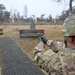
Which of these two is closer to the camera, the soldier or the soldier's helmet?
the soldier

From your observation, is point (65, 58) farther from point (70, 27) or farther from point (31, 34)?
point (31, 34)

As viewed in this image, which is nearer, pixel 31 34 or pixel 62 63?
pixel 62 63

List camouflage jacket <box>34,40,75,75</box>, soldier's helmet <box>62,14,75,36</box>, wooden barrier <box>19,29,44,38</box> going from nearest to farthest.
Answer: camouflage jacket <box>34,40,75,75</box> → soldier's helmet <box>62,14,75,36</box> → wooden barrier <box>19,29,44,38</box>

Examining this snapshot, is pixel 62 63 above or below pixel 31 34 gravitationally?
above

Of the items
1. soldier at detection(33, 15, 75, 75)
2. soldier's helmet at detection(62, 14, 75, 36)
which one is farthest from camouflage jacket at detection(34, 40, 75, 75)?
soldier's helmet at detection(62, 14, 75, 36)

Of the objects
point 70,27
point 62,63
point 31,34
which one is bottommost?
point 31,34

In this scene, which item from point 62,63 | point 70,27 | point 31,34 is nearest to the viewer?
point 62,63

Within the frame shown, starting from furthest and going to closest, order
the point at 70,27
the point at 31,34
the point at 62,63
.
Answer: the point at 31,34 → the point at 70,27 → the point at 62,63

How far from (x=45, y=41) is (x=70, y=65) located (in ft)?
3.44

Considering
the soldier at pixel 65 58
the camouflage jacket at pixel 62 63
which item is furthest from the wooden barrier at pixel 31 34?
the camouflage jacket at pixel 62 63

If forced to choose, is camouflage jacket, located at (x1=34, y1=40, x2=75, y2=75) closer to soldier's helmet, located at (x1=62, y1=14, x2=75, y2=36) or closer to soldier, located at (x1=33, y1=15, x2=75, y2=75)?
soldier, located at (x1=33, y1=15, x2=75, y2=75)

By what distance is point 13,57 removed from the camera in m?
12.2

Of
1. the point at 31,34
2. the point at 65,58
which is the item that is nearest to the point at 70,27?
the point at 65,58

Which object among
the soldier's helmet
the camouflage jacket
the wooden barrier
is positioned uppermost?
the soldier's helmet
